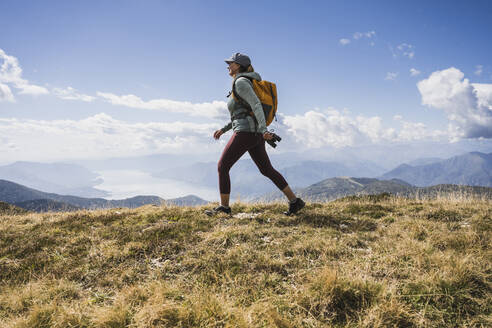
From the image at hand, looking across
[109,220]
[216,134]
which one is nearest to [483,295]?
[216,134]

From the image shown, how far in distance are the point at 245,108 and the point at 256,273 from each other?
3404mm

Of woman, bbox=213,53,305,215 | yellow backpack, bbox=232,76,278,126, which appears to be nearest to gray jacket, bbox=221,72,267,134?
woman, bbox=213,53,305,215

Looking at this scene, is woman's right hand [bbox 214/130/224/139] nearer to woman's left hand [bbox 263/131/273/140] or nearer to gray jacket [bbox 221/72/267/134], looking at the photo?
gray jacket [bbox 221/72/267/134]

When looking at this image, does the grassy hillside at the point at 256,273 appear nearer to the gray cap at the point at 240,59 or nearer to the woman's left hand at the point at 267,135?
the woman's left hand at the point at 267,135

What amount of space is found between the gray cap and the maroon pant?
60.0 inches

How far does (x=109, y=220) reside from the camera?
5.87m

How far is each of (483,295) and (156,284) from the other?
3132 millimetres

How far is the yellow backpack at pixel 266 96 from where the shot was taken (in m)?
5.04

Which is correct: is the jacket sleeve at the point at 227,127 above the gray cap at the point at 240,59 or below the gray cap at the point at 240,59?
below

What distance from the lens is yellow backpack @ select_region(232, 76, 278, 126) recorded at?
16.5 feet

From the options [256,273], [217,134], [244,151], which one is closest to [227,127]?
[217,134]

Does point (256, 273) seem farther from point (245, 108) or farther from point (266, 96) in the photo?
point (266, 96)

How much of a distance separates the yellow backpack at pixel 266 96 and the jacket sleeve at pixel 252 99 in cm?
18

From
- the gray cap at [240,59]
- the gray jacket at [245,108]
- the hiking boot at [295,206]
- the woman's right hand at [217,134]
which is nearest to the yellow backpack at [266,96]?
the gray jacket at [245,108]
